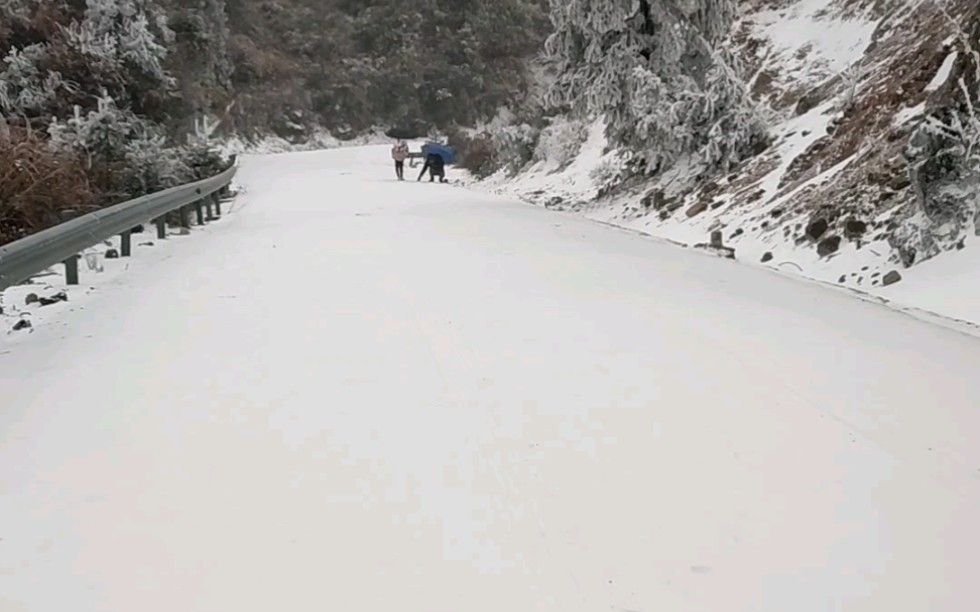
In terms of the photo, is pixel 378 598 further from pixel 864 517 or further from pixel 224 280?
pixel 224 280

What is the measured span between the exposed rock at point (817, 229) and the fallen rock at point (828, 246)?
310mm

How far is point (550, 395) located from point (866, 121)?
9731 millimetres

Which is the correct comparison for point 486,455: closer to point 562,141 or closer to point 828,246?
point 828,246

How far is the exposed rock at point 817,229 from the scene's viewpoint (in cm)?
1020

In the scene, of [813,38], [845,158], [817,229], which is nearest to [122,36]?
[813,38]

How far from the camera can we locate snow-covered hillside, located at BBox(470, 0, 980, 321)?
8891mm

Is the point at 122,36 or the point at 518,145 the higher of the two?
the point at 122,36

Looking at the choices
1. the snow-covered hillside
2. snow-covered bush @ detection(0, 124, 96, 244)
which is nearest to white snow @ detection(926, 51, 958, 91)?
the snow-covered hillside

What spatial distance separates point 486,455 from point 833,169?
32.4 ft

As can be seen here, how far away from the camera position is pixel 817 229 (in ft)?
33.7

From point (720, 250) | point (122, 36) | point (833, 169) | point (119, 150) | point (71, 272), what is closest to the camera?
point (71, 272)

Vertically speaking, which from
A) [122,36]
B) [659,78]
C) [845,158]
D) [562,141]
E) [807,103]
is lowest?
[562,141]

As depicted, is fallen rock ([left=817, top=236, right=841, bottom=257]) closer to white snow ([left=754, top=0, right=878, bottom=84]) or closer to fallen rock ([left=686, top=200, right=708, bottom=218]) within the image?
fallen rock ([left=686, top=200, right=708, bottom=218])

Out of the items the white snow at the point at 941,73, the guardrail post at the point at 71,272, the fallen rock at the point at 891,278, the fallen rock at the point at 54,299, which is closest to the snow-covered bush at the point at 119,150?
the guardrail post at the point at 71,272
